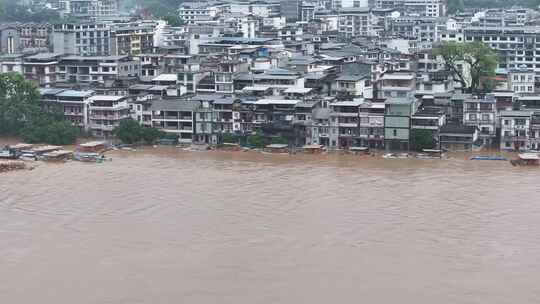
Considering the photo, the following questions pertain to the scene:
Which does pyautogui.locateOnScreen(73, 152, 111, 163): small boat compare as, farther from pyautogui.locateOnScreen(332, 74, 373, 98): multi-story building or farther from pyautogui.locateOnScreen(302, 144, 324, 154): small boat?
pyautogui.locateOnScreen(332, 74, 373, 98): multi-story building

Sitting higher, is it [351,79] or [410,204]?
[351,79]

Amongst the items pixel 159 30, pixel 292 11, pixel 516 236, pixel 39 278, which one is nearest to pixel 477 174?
pixel 516 236

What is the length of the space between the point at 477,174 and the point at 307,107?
366 centimetres

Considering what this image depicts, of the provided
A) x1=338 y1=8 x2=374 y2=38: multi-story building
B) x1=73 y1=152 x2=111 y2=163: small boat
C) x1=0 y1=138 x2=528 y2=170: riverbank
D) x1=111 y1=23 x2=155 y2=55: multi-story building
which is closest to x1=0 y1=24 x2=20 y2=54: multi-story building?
x1=111 y1=23 x2=155 y2=55: multi-story building

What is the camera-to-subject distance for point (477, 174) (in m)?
14.6

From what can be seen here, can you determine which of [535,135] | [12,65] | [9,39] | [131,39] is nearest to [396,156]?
[535,135]

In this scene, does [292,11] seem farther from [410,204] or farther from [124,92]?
[410,204]

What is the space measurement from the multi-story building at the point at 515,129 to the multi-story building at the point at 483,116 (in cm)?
32

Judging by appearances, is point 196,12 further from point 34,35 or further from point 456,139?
point 456,139

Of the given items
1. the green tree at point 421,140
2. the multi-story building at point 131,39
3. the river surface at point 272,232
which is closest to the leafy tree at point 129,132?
the river surface at point 272,232

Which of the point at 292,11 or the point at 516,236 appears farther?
the point at 292,11

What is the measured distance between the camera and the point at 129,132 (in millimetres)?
17562

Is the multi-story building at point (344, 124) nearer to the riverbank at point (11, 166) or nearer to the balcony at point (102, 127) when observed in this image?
the balcony at point (102, 127)

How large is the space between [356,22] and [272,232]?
20987mm
